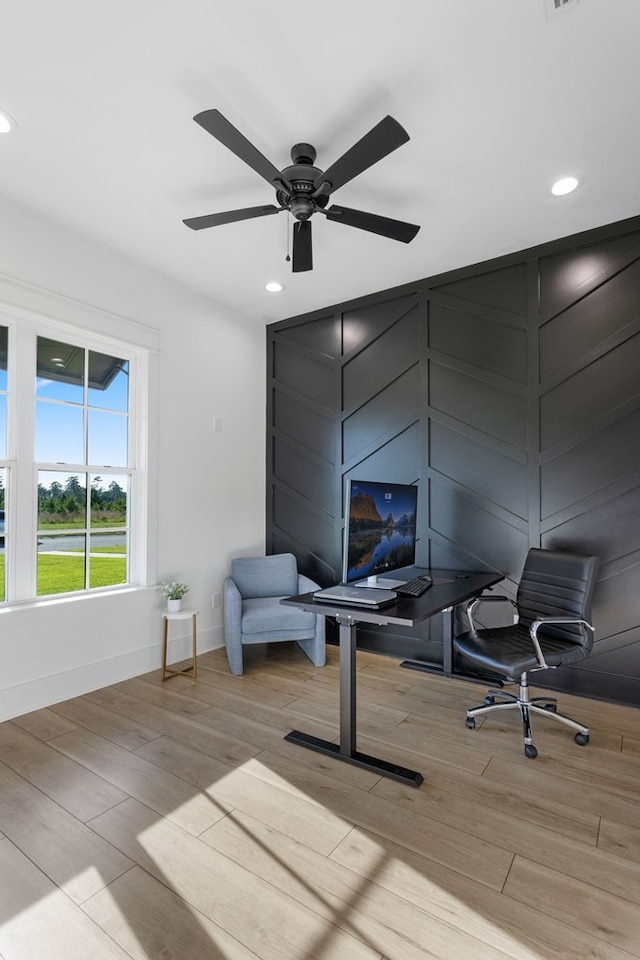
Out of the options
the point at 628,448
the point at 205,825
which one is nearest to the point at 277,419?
the point at 628,448

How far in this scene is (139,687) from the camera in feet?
10.7

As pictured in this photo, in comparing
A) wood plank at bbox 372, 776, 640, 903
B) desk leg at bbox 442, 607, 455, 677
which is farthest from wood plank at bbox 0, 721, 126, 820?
desk leg at bbox 442, 607, 455, 677

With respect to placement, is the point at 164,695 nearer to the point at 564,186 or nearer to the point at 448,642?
the point at 448,642

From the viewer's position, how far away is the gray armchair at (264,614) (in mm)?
3494

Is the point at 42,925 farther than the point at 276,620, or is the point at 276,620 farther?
the point at 276,620

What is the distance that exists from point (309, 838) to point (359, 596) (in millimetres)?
972

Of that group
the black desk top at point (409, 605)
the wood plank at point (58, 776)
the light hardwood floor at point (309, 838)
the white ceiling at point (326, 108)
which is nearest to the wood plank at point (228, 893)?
the light hardwood floor at point (309, 838)

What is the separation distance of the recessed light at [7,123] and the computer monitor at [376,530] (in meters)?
2.28

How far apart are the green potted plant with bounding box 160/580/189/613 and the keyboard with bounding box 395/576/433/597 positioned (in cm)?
169

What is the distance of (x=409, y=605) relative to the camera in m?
2.38

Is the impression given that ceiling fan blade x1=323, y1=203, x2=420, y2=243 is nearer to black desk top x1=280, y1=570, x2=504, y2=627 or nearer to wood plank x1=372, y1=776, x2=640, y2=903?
black desk top x1=280, y1=570, x2=504, y2=627

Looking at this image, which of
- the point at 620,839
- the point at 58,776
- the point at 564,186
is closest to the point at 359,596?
the point at 620,839

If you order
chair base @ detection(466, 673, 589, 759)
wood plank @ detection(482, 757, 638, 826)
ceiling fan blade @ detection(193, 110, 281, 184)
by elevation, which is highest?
ceiling fan blade @ detection(193, 110, 281, 184)

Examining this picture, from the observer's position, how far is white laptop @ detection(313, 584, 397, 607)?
2260 mm
